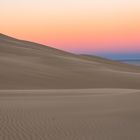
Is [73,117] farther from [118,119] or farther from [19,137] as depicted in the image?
[19,137]

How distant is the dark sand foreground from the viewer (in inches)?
334

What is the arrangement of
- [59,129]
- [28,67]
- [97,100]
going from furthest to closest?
[28,67], [97,100], [59,129]

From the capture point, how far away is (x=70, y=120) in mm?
10078

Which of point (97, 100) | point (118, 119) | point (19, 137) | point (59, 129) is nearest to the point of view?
point (19, 137)

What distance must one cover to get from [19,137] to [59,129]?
1.13 m

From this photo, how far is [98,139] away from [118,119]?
2.21m

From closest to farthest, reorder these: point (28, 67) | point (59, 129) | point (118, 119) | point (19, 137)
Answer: point (19, 137), point (59, 129), point (118, 119), point (28, 67)

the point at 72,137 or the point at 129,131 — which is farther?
the point at 129,131

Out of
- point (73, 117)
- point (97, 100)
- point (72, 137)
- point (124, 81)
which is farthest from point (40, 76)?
point (72, 137)

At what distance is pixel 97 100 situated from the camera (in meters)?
14.4

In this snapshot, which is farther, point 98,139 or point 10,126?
point 10,126

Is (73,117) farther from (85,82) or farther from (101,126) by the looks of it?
(85,82)

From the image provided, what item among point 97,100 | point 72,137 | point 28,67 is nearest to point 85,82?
point 28,67

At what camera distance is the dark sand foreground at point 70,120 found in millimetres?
8484
